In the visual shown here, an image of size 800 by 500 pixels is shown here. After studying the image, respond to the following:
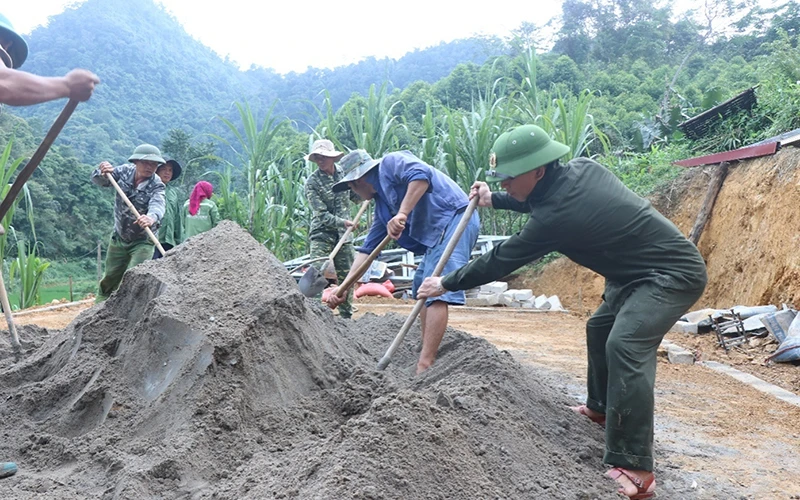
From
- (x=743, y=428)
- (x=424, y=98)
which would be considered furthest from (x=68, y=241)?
(x=743, y=428)

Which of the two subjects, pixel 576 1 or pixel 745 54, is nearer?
pixel 745 54

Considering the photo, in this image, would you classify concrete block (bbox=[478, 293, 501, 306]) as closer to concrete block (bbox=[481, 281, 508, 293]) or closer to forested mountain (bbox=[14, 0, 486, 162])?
concrete block (bbox=[481, 281, 508, 293])

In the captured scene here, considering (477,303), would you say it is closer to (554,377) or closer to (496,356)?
(554,377)

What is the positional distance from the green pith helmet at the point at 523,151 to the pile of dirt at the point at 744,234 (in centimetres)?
449

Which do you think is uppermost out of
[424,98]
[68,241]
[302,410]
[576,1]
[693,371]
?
[576,1]

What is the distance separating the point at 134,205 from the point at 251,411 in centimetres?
332

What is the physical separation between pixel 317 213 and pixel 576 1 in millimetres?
24912

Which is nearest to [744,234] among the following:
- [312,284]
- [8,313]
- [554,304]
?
[554,304]

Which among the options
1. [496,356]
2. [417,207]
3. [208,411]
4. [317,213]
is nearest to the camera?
[208,411]

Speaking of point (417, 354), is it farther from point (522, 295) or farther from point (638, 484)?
point (522, 295)

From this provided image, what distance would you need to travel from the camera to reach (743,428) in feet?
10.3

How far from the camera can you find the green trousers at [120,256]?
199 inches

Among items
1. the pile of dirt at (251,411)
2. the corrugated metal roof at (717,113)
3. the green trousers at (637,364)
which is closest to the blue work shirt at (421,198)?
the pile of dirt at (251,411)

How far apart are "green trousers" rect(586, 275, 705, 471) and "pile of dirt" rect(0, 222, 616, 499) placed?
0.15 meters
